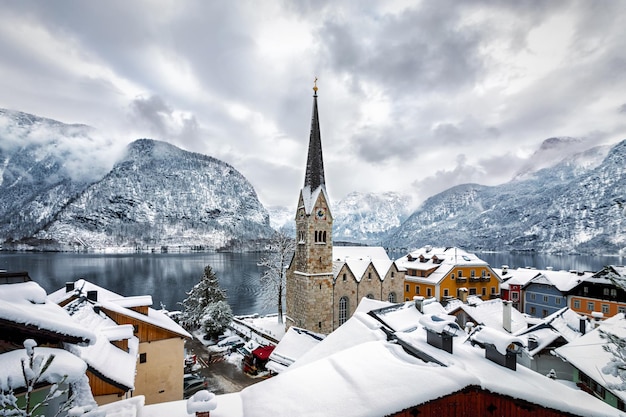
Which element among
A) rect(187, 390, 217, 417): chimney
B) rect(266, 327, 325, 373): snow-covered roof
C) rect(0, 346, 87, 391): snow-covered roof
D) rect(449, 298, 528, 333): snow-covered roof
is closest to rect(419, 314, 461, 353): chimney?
rect(187, 390, 217, 417): chimney

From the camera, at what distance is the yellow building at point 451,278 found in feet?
135

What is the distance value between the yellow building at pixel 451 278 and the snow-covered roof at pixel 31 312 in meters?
37.1

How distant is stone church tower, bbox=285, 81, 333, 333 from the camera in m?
32.2

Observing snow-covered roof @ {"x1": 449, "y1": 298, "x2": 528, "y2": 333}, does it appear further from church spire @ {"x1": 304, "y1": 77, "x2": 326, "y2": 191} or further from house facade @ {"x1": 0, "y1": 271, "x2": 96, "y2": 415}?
house facade @ {"x1": 0, "y1": 271, "x2": 96, "y2": 415}

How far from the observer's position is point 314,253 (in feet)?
107

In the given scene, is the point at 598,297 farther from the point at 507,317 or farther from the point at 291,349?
the point at 291,349

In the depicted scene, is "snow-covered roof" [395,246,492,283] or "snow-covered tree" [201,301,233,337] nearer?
"snow-covered tree" [201,301,233,337]

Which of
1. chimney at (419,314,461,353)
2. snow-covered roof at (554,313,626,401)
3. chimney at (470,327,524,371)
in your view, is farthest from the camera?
snow-covered roof at (554,313,626,401)

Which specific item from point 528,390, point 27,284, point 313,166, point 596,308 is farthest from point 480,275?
point 27,284

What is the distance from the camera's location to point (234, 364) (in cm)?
2644

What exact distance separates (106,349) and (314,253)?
2177 cm

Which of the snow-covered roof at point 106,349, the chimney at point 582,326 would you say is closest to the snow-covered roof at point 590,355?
the chimney at point 582,326

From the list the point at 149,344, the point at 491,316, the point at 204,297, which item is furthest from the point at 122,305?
the point at 491,316

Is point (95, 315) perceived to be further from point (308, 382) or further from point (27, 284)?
point (308, 382)
